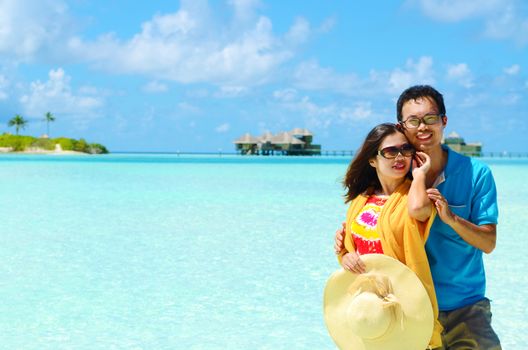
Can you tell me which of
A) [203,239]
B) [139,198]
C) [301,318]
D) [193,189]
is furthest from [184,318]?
[193,189]

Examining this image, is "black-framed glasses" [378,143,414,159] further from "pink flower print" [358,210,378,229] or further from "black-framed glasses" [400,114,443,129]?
"pink flower print" [358,210,378,229]

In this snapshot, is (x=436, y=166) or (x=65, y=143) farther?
(x=65, y=143)

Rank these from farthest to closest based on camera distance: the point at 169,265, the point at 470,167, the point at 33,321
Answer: the point at 169,265
the point at 33,321
the point at 470,167

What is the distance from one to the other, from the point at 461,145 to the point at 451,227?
6864 centimetres

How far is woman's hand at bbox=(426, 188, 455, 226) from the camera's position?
168 centimetres

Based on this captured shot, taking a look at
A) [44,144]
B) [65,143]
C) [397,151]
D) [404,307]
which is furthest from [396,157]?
[65,143]

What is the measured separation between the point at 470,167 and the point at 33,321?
3.60 m

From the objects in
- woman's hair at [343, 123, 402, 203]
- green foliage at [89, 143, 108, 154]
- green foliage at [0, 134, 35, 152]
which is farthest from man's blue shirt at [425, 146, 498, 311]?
green foliage at [89, 143, 108, 154]

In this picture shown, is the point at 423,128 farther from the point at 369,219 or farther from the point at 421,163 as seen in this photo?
the point at 369,219

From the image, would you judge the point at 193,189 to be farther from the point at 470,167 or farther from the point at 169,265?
the point at 470,167

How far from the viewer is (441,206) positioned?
66.1 inches

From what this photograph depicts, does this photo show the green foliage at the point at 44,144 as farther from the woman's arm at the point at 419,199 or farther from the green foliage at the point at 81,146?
the woman's arm at the point at 419,199

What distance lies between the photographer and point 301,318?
15.1ft

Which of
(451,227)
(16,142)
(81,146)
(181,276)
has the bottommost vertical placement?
(181,276)
